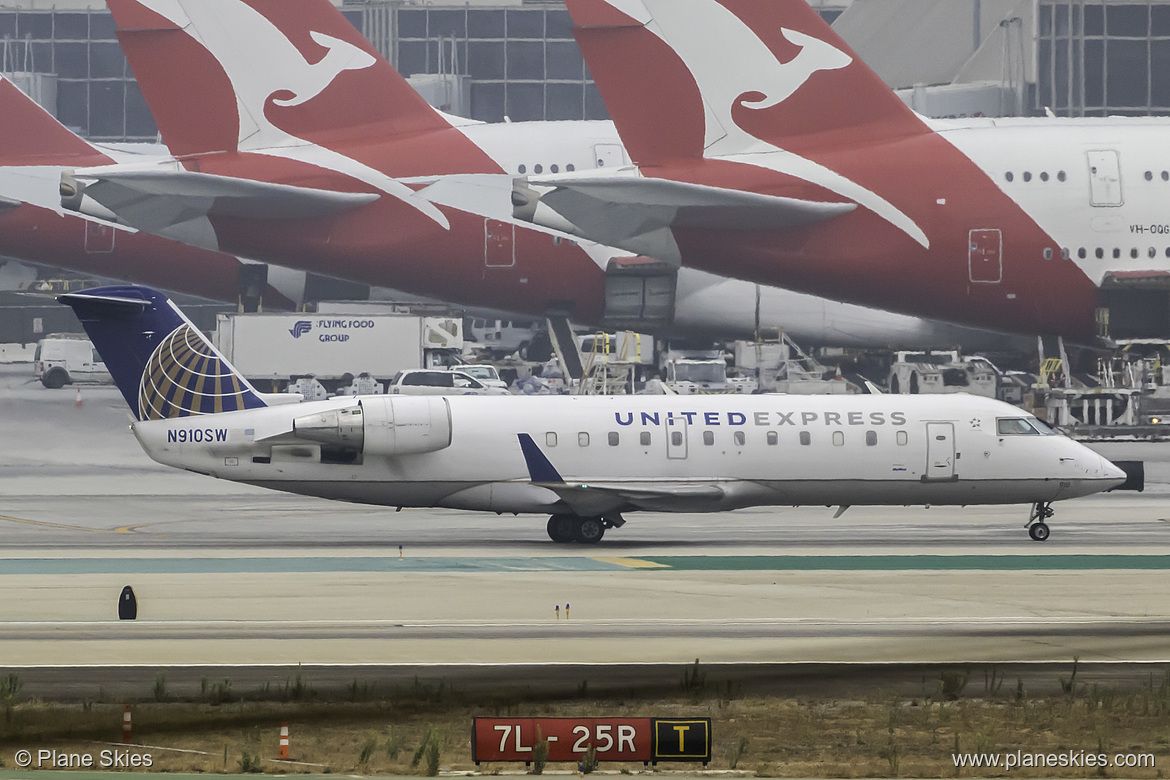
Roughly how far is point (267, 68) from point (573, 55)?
65833 mm

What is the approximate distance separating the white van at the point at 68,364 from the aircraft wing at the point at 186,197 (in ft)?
50.6

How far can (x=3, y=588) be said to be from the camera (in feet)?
91.9

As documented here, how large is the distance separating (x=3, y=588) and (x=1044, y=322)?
123 feet

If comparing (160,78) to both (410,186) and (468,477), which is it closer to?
(410,186)

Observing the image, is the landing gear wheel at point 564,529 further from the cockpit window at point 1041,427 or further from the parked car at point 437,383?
the parked car at point 437,383

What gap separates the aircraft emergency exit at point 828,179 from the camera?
53.6m

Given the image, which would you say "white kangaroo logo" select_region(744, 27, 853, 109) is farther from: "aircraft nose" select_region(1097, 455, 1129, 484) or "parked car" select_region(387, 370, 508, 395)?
"aircraft nose" select_region(1097, 455, 1129, 484)

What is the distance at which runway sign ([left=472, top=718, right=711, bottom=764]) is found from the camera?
1502cm

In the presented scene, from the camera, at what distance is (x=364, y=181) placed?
58.7m

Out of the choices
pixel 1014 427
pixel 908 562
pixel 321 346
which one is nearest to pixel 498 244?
pixel 321 346

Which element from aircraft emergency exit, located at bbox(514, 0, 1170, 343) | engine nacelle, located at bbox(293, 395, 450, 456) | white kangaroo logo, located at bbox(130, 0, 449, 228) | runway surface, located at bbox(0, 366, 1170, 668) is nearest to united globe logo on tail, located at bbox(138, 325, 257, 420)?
engine nacelle, located at bbox(293, 395, 450, 456)

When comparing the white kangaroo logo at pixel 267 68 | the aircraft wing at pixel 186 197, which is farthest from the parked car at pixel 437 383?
the aircraft wing at pixel 186 197

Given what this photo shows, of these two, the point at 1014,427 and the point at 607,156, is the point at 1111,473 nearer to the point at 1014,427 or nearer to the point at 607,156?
the point at 1014,427

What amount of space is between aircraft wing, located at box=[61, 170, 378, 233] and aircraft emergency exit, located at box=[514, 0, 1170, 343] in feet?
27.5
